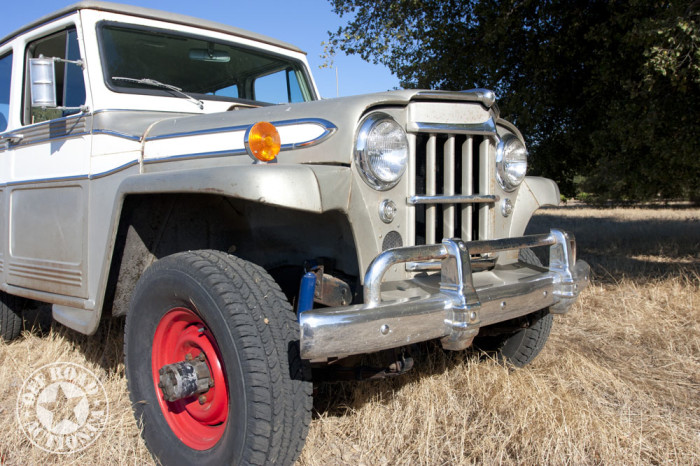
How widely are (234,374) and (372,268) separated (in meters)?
0.58

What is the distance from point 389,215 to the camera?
2.12 meters

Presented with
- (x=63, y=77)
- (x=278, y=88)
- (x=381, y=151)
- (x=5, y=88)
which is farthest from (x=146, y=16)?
(x=381, y=151)

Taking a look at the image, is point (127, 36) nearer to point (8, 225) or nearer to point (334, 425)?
point (8, 225)

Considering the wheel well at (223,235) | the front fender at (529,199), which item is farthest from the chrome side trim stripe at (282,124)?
the front fender at (529,199)

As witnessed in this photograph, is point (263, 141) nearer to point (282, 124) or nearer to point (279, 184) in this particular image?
point (282, 124)

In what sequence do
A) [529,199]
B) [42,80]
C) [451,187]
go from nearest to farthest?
[451,187] → [42,80] → [529,199]

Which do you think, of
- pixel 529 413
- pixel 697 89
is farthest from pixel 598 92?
pixel 529 413

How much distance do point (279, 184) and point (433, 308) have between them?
650mm

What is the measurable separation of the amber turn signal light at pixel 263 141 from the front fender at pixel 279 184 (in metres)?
0.18

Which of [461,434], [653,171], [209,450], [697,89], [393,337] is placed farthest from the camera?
[653,171]

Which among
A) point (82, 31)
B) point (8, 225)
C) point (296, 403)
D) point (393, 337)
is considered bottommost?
point (296, 403)

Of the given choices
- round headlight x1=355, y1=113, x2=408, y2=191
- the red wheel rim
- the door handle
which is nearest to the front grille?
round headlight x1=355, y1=113, x2=408, y2=191

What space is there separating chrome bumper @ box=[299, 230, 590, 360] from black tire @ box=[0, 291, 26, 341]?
2944 mm

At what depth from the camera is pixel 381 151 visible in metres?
2.08
